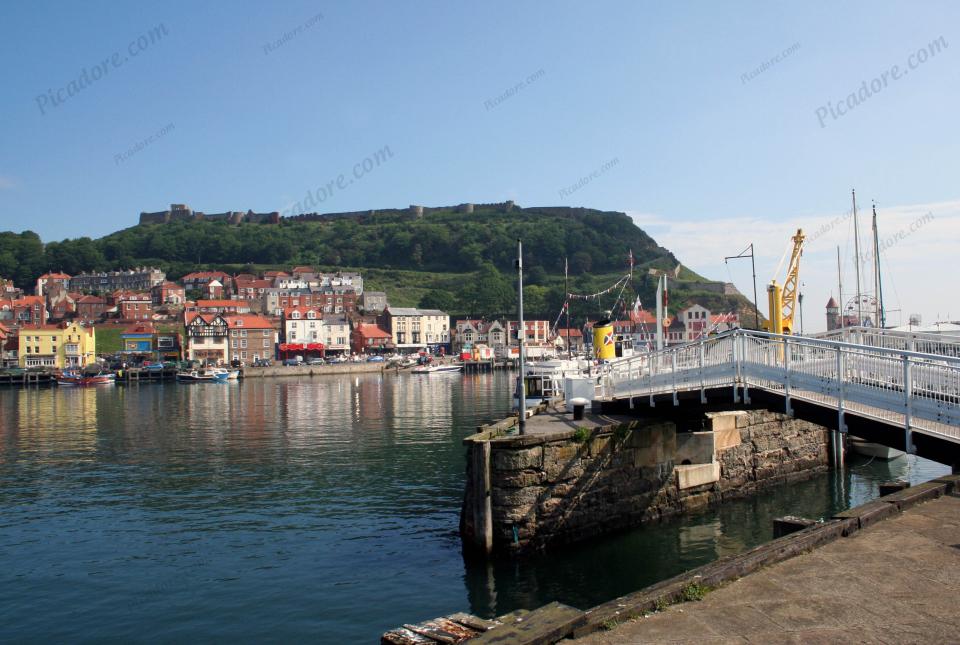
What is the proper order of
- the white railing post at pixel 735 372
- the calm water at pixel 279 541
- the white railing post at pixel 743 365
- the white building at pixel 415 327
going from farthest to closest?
the white building at pixel 415 327 → the white railing post at pixel 735 372 → the white railing post at pixel 743 365 → the calm water at pixel 279 541

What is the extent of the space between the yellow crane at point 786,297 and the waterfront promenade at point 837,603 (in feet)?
146

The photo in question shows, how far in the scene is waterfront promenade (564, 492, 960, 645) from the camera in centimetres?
797

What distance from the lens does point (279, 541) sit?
20984 mm

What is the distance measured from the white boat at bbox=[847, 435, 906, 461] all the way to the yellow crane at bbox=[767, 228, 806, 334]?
20772 millimetres

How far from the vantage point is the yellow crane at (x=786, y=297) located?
53438 millimetres

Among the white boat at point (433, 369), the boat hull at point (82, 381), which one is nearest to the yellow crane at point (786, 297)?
the white boat at point (433, 369)

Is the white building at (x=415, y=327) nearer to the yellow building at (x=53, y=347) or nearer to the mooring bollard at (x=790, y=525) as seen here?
the yellow building at (x=53, y=347)

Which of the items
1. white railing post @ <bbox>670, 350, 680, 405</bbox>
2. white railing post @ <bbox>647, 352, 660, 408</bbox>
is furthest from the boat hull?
white railing post @ <bbox>670, 350, 680, 405</bbox>

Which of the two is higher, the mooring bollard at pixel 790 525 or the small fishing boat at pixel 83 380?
the mooring bollard at pixel 790 525

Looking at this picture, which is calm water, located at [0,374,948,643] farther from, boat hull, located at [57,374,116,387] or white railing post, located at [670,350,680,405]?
boat hull, located at [57,374,116,387]

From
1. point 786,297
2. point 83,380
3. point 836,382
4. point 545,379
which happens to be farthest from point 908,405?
point 83,380

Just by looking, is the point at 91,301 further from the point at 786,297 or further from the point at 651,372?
the point at 651,372

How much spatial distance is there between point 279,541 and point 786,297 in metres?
51.4

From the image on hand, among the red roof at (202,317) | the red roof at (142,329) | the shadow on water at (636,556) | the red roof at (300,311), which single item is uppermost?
the red roof at (300,311)
